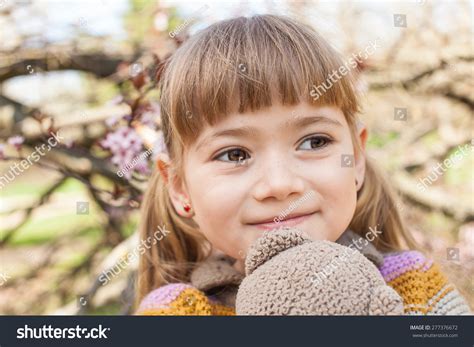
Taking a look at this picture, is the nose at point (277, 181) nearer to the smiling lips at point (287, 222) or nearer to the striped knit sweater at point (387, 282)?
the smiling lips at point (287, 222)

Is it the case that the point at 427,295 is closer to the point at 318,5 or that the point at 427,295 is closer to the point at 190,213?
the point at 190,213

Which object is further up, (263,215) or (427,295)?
(263,215)

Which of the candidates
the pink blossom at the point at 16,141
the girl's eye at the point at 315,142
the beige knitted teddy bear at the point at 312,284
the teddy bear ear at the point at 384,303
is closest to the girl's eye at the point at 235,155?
the girl's eye at the point at 315,142

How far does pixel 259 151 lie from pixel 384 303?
41cm

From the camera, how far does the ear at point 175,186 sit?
148 centimetres

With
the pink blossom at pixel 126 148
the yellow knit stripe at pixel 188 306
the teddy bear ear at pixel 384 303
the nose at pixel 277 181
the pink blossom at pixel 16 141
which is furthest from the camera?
the pink blossom at pixel 16 141

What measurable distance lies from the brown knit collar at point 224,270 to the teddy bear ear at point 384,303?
0.42m

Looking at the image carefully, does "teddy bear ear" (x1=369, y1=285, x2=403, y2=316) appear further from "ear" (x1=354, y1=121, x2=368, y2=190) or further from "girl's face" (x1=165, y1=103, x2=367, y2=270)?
"ear" (x1=354, y1=121, x2=368, y2=190)

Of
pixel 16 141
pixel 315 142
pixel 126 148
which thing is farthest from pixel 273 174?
pixel 16 141

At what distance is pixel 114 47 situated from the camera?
2.24 m

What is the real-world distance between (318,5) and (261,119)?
1000 mm

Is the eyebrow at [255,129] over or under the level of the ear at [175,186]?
over
